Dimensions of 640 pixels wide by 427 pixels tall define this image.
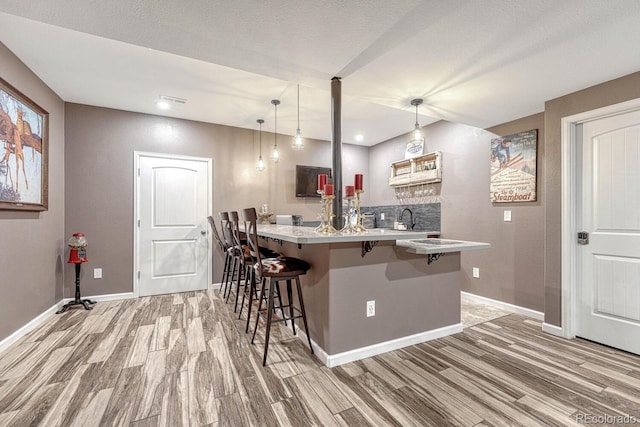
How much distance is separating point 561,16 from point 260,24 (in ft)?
5.67

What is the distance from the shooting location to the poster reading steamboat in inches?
122

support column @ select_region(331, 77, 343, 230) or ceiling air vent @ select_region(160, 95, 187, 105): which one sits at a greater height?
ceiling air vent @ select_region(160, 95, 187, 105)

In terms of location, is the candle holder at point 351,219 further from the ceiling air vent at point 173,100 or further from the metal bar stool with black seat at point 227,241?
the ceiling air vent at point 173,100

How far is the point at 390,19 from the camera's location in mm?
1657

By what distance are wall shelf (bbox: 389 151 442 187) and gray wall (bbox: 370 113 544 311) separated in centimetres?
10

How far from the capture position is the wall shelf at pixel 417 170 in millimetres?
4129

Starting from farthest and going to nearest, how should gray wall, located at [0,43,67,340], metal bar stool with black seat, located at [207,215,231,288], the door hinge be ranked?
metal bar stool with black seat, located at [207,215,231,288], the door hinge, gray wall, located at [0,43,67,340]

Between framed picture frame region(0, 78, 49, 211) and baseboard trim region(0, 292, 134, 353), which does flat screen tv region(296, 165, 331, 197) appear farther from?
framed picture frame region(0, 78, 49, 211)

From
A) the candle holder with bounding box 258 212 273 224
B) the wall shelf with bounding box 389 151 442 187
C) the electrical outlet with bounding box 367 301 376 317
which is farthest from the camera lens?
the candle holder with bounding box 258 212 273 224

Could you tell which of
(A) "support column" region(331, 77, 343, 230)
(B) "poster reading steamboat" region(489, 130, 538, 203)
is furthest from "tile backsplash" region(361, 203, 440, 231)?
(A) "support column" region(331, 77, 343, 230)

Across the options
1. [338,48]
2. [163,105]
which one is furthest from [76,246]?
[338,48]

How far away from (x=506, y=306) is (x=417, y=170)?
7.31 ft

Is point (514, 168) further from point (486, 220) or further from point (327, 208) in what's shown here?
point (327, 208)

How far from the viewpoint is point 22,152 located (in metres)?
2.52
